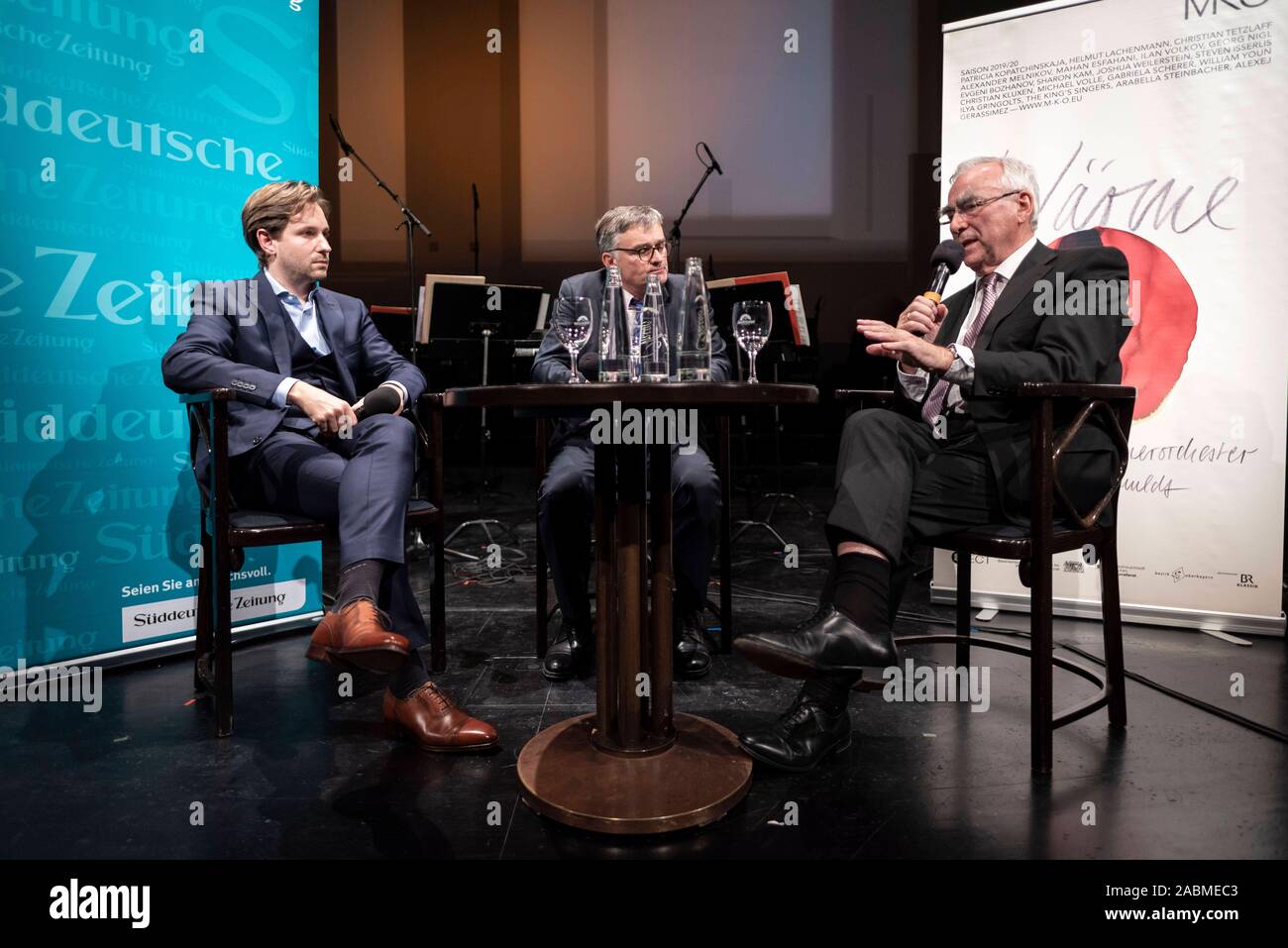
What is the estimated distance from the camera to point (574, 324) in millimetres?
1803

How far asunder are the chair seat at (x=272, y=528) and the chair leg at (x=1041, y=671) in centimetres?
150

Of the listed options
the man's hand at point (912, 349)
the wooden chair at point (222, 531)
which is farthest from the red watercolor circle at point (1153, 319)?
the wooden chair at point (222, 531)

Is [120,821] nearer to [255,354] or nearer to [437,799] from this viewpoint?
[437,799]

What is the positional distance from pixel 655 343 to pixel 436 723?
3.29 ft

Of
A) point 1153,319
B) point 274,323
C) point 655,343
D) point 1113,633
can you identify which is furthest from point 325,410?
→ point 1153,319

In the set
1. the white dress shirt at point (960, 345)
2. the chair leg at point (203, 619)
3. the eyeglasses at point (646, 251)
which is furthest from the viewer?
the eyeglasses at point (646, 251)

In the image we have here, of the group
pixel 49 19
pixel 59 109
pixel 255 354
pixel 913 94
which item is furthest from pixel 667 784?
pixel 913 94

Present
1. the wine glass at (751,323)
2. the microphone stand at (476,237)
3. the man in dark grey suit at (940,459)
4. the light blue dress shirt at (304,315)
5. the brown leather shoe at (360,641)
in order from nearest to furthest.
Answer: the brown leather shoe at (360,641), the man in dark grey suit at (940,459), the wine glass at (751,323), the light blue dress shirt at (304,315), the microphone stand at (476,237)

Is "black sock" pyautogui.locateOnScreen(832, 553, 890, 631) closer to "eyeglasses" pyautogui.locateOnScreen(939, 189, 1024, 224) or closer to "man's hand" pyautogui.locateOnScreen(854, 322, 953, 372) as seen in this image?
"man's hand" pyautogui.locateOnScreen(854, 322, 953, 372)

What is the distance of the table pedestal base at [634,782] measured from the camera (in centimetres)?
144

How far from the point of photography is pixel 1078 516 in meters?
1.79

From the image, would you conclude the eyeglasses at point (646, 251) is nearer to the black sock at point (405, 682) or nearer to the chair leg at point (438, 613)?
the chair leg at point (438, 613)

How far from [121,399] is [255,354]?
21.9 inches

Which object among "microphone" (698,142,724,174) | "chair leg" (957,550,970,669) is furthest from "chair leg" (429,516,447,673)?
"microphone" (698,142,724,174)
